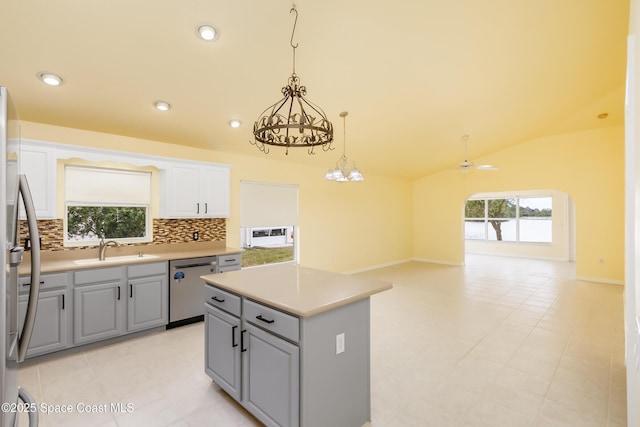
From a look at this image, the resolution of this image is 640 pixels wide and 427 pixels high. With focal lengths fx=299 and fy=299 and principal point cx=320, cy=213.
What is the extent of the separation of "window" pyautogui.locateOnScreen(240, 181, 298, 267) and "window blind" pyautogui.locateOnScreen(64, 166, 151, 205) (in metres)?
1.51

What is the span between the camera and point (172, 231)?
172 inches

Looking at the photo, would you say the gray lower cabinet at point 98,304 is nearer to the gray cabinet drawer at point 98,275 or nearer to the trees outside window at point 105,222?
the gray cabinet drawer at point 98,275

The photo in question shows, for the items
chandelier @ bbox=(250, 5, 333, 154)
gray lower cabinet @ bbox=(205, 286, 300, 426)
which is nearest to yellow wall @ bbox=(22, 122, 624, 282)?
gray lower cabinet @ bbox=(205, 286, 300, 426)

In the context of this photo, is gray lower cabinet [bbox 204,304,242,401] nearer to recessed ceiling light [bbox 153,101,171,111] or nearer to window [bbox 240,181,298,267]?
recessed ceiling light [bbox 153,101,171,111]

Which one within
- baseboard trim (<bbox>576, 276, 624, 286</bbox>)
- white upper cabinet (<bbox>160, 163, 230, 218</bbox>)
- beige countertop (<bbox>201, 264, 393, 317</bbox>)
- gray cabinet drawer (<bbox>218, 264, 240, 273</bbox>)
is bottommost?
baseboard trim (<bbox>576, 276, 624, 286</bbox>)

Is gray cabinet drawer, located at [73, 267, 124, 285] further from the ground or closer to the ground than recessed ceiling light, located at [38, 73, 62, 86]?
closer to the ground

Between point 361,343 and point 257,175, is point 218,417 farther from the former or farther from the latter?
point 257,175

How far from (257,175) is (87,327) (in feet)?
10.4

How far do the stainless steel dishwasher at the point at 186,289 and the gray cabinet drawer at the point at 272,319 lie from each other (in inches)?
81.7

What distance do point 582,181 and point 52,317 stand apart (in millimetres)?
8930

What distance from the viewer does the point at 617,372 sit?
107 inches

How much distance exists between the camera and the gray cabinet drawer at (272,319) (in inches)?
68.9

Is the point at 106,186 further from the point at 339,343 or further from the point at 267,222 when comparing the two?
the point at 339,343

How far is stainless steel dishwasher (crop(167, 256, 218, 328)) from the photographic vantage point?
3.73 meters
